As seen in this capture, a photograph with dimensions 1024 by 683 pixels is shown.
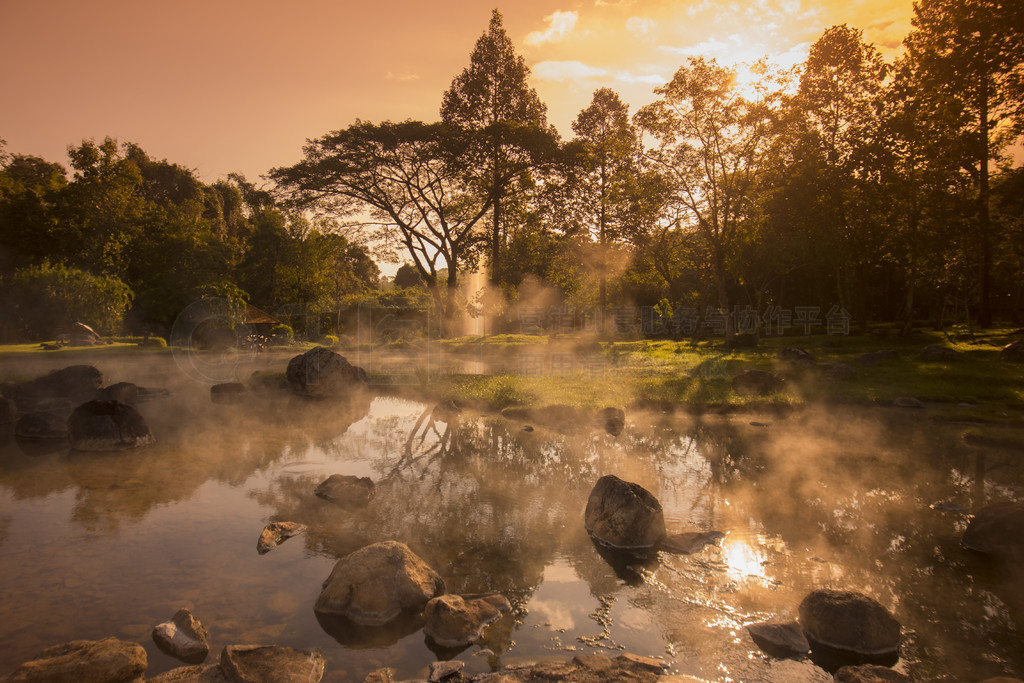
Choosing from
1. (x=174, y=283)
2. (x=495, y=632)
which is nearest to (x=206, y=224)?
(x=174, y=283)

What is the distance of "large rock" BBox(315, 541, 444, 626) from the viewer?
17.6ft

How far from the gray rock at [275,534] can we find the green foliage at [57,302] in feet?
102

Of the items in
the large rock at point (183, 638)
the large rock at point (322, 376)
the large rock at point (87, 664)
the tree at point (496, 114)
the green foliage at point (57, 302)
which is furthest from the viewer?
the tree at point (496, 114)

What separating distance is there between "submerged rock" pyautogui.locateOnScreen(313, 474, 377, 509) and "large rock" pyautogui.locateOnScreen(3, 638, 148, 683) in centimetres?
408

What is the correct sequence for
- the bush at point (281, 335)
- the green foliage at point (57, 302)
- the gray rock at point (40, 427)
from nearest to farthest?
the gray rock at point (40, 427) → the green foliage at point (57, 302) → the bush at point (281, 335)

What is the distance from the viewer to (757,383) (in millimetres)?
17438

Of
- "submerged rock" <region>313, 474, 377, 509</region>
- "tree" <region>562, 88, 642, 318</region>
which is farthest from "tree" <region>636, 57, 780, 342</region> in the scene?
"submerged rock" <region>313, 474, 377, 509</region>

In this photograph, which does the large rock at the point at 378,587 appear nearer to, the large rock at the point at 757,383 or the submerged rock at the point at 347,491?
the submerged rock at the point at 347,491

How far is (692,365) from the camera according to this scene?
77.9 ft

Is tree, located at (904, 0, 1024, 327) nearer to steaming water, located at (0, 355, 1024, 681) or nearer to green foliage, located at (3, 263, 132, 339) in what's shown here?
steaming water, located at (0, 355, 1024, 681)

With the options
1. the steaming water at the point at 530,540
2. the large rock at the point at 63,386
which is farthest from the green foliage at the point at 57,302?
the steaming water at the point at 530,540

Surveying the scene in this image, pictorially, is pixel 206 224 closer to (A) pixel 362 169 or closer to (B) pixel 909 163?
(A) pixel 362 169

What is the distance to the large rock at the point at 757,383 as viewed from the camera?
56.1 ft

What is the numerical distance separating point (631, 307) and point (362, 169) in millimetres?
34500
